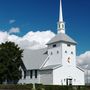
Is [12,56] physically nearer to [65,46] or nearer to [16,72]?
[16,72]

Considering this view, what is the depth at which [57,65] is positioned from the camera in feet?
209

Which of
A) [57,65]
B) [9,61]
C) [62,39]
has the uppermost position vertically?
[62,39]

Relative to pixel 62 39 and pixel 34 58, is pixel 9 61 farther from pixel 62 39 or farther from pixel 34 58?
pixel 62 39

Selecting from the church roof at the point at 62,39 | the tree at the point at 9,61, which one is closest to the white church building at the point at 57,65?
the church roof at the point at 62,39

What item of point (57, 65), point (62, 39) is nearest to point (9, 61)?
point (57, 65)

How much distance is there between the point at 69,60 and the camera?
65.9 m

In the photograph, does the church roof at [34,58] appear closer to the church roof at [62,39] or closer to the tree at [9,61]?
the tree at [9,61]

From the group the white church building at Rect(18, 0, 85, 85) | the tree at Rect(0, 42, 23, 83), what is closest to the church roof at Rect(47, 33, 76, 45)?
the white church building at Rect(18, 0, 85, 85)

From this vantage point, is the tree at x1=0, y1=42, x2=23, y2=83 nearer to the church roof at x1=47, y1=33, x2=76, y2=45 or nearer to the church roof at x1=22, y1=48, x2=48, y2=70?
the church roof at x1=22, y1=48, x2=48, y2=70

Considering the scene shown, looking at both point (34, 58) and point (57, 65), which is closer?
point (57, 65)

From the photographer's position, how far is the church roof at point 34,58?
67312mm

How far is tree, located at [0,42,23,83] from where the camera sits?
6431 centimetres

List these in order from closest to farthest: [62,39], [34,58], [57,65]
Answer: [57,65] < [62,39] < [34,58]

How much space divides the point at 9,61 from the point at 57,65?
11517mm
